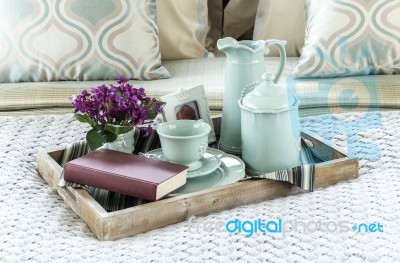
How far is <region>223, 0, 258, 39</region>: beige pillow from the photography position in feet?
7.75

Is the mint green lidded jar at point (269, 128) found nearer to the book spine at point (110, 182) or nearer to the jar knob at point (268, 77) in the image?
the jar knob at point (268, 77)

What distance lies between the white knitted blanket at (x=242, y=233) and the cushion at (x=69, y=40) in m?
0.57

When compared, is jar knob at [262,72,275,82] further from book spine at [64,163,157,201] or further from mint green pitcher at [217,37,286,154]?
book spine at [64,163,157,201]

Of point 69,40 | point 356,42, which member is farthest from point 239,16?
point 69,40

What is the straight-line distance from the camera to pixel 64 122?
5.21ft

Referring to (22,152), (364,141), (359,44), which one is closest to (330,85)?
(359,44)

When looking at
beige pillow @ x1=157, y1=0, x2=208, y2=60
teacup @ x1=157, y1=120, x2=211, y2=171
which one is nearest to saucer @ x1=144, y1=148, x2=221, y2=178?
teacup @ x1=157, y1=120, x2=211, y2=171

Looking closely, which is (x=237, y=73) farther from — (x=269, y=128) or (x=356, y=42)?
(x=356, y=42)

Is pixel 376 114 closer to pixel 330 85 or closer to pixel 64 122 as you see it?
pixel 330 85

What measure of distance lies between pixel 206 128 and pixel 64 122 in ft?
1.47

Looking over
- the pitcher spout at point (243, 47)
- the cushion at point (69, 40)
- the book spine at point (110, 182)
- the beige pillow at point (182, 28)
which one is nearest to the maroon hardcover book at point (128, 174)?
the book spine at point (110, 182)

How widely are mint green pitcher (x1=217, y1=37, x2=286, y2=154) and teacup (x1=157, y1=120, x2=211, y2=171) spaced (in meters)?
0.12

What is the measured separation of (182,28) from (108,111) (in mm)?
990

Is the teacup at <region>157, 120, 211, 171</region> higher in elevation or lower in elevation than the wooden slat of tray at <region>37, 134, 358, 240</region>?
higher
